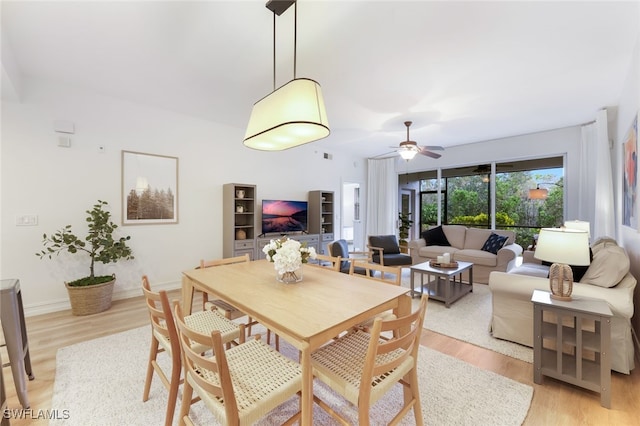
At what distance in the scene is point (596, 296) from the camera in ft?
6.89

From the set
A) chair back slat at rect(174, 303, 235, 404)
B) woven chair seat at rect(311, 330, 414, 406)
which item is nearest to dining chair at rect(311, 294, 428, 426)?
woven chair seat at rect(311, 330, 414, 406)

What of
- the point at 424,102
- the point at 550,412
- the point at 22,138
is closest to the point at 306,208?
the point at 424,102

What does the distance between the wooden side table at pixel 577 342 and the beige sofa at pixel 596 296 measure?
149 mm

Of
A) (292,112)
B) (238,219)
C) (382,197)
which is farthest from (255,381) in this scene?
(382,197)

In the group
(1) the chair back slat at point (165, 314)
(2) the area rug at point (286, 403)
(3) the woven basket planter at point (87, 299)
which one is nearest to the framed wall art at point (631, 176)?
(2) the area rug at point (286, 403)

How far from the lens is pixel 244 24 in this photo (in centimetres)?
219

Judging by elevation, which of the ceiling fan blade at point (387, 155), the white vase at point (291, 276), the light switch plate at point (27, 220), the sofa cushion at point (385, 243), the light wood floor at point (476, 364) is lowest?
the light wood floor at point (476, 364)

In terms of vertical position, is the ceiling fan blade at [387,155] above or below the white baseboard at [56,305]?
above

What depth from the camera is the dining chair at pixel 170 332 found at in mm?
1433

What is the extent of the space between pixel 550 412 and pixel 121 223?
478cm

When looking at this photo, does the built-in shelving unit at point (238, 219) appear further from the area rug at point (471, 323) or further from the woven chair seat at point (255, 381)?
the woven chair seat at point (255, 381)

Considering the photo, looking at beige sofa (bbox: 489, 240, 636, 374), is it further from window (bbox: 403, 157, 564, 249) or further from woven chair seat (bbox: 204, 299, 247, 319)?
window (bbox: 403, 157, 564, 249)

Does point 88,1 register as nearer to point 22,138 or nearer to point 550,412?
point 22,138

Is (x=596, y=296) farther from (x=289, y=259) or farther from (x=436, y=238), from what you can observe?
(x=436, y=238)
